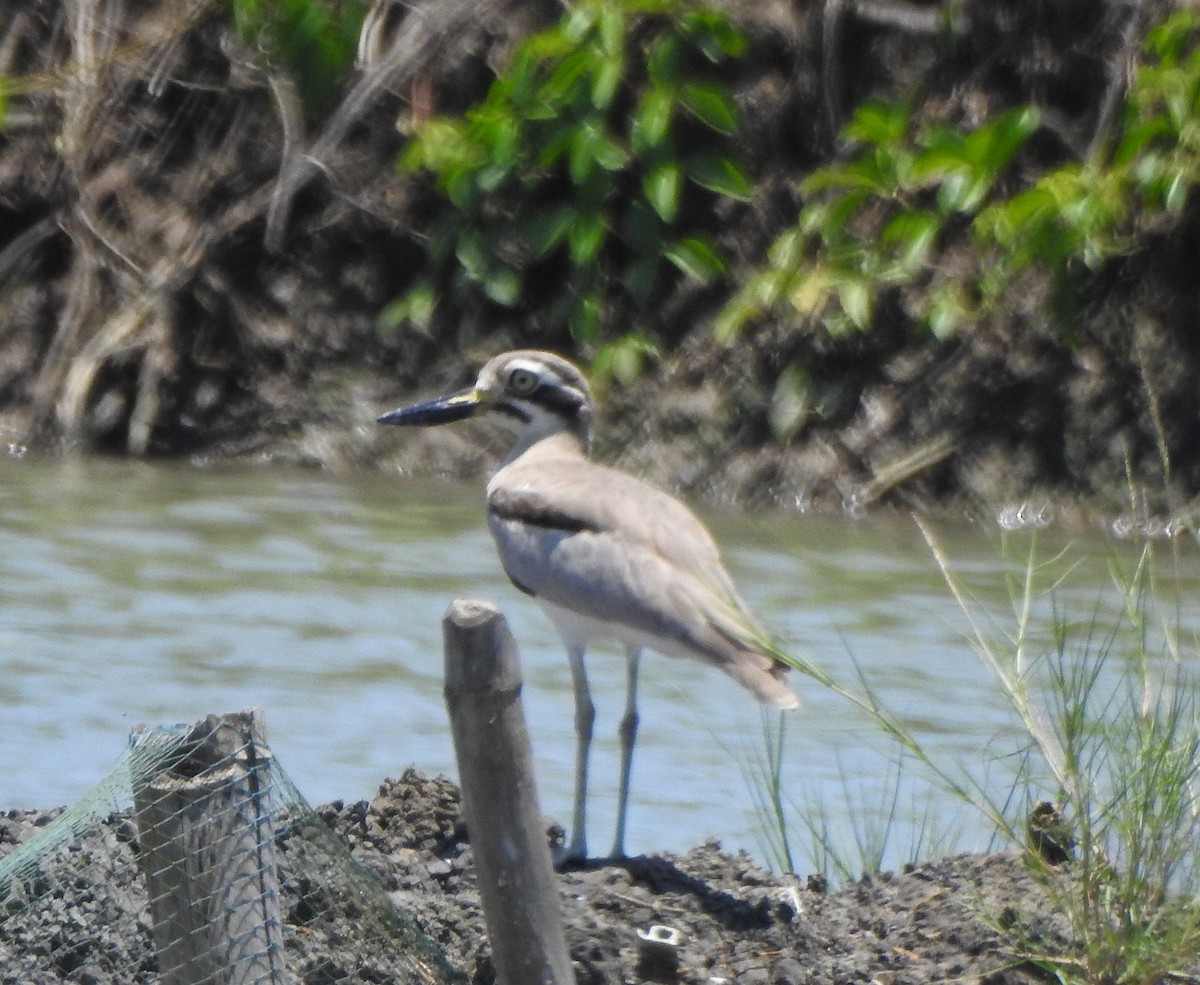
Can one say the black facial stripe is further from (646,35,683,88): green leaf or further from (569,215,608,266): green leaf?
(646,35,683,88): green leaf

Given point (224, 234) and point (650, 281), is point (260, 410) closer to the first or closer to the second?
point (224, 234)

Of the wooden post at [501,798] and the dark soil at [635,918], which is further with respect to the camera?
the dark soil at [635,918]

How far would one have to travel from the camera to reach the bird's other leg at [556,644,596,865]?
561 cm

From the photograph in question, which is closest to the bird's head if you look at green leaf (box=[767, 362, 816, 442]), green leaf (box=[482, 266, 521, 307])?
green leaf (box=[767, 362, 816, 442])

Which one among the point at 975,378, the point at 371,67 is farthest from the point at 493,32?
the point at 975,378

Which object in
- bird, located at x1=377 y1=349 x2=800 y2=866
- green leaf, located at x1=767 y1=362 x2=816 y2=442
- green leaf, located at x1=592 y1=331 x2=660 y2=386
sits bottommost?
bird, located at x1=377 y1=349 x2=800 y2=866

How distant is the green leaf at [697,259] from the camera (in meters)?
10.5

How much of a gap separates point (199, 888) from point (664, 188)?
6.80 m

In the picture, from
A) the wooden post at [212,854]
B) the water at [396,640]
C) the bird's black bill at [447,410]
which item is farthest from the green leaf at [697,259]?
the wooden post at [212,854]

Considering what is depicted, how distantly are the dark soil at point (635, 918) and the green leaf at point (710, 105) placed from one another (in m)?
5.56

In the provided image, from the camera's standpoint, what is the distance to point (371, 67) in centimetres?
1120

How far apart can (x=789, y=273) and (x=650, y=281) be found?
657 mm

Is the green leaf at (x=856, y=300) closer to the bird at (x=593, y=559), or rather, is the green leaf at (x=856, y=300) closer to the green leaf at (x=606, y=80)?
the green leaf at (x=606, y=80)

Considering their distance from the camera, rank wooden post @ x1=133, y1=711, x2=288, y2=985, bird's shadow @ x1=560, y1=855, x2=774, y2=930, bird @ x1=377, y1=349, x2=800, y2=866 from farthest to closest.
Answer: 1. bird @ x1=377, y1=349, x2=800, y2=866
2. bird's shadow @ x1=560, y1=855, x2=774, y2=930
3. wooden post @ x1=133, y1=711, x2=288, y2=985
